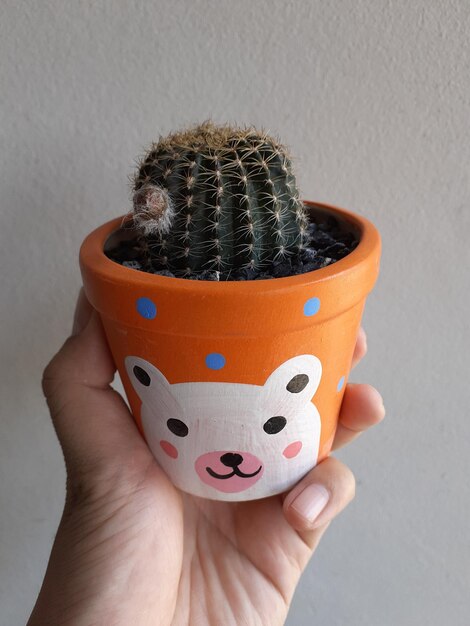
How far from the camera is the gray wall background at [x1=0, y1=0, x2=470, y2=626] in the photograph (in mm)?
646

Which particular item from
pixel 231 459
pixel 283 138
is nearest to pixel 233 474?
pixel 231 459

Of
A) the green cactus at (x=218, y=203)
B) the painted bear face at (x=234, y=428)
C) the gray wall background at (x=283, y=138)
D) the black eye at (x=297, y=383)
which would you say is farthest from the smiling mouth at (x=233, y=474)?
the gray wall background at (x=283, y=138)

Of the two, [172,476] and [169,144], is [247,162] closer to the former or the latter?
[169,144]

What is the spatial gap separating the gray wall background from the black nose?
1.20ft

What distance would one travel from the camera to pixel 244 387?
0.50 metres

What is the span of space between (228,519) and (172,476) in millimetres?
190

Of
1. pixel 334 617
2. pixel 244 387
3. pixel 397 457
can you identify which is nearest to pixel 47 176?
pixel 244 387

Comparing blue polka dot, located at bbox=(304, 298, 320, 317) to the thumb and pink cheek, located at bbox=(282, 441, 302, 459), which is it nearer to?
pink cheek, located at bbox=(282, 441, 302, 459)

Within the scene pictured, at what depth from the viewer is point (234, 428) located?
0.52m

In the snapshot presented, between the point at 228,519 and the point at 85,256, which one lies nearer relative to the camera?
the point at 85,256

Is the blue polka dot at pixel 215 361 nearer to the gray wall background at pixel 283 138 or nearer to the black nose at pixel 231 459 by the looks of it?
the black nose at pixel 231 459

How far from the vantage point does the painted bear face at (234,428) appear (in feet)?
1.66

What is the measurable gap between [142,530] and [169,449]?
4.6 inches

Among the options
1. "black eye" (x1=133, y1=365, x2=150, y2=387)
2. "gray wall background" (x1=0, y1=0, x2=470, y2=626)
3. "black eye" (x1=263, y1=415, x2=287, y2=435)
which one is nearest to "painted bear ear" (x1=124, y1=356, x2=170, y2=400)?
"black eye" (x1=133, y1=365, x2=150, y2=387)
